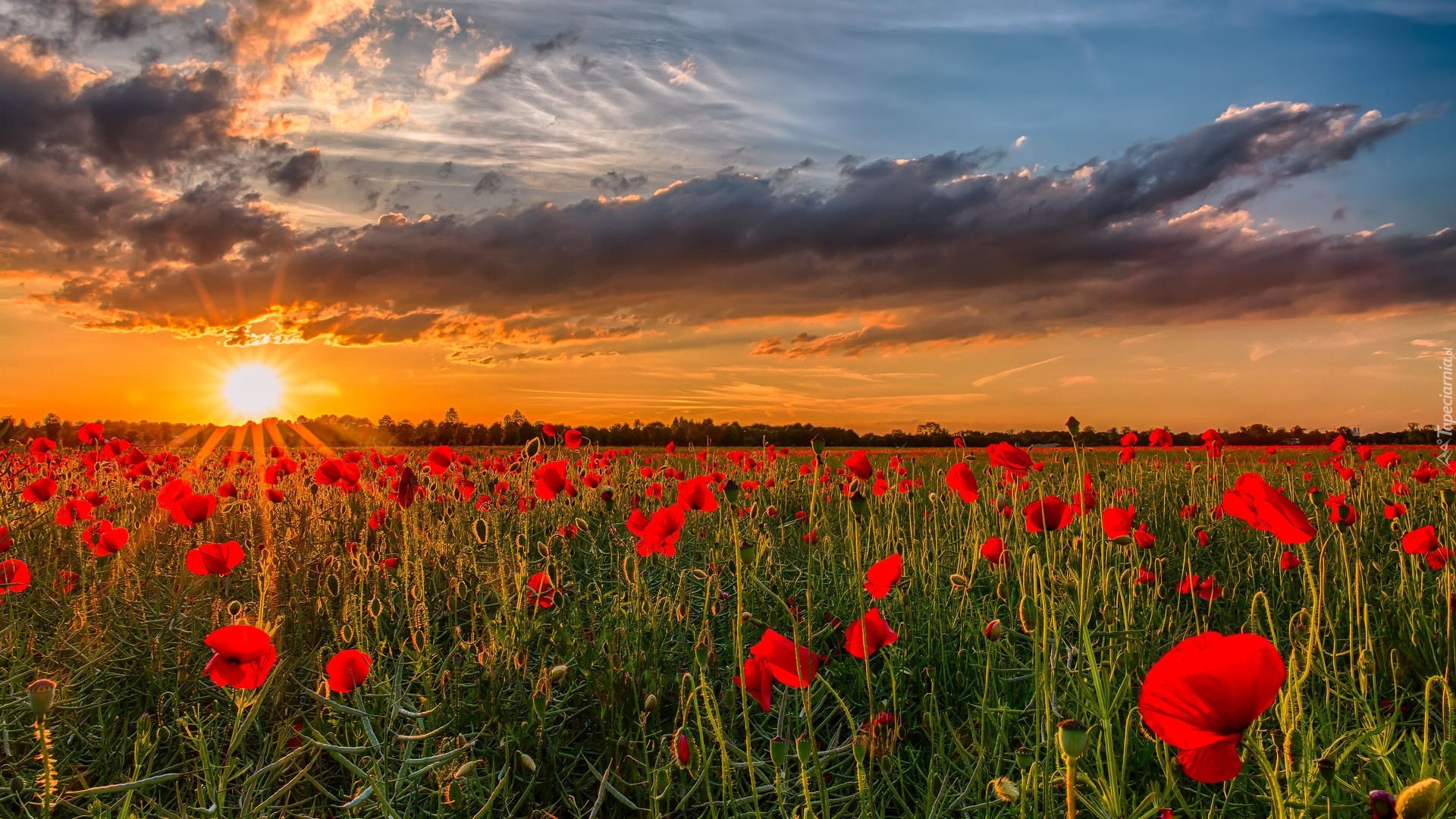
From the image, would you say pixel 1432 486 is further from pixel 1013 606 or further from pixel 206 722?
pixel 206 722

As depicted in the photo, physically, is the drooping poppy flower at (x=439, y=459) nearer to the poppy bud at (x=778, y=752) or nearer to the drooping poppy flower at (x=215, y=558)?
the drooping poppy flower at (x=215, y=558)

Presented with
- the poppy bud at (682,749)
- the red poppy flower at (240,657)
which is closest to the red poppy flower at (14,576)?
the red poppy flower at (240,657)

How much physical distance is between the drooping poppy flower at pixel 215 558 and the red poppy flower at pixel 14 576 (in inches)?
27.3

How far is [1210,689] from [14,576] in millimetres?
4314

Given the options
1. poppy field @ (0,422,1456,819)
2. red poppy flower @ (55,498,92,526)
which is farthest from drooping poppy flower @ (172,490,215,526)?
red poppy flower @ (55,498,92,526)

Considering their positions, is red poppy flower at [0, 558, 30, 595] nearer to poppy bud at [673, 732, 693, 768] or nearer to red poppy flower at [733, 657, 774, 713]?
poppy bud at [673, 732, 693, 768]

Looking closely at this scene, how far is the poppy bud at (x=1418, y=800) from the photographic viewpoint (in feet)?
2.89

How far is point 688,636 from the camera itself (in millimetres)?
3434

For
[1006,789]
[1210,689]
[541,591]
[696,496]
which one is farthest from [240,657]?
[1210,689]

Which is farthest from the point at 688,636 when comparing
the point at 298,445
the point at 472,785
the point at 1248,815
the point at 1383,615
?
the point at 298,445

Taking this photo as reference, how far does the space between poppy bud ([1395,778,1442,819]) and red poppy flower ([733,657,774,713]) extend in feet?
3.46

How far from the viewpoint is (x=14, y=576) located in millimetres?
3303

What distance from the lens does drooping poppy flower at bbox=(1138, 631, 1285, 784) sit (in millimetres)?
1000

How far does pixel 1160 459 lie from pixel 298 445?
13684mm
